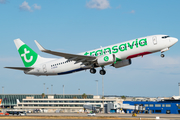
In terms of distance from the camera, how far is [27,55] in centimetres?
6366

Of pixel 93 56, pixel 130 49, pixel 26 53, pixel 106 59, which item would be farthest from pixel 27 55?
pixel 130 49

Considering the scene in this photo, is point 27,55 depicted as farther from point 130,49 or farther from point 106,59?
point 130,49

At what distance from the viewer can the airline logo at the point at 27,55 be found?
62.7 metres

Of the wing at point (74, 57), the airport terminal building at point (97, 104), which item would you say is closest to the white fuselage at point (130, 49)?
the wing at point (74, 57)

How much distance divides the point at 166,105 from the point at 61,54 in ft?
249

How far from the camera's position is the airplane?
48.9 m

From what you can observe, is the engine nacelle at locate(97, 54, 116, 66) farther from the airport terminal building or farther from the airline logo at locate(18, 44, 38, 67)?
the airport terminal building

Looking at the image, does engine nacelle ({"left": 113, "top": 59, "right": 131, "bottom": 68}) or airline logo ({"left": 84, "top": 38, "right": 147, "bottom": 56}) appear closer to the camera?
airline logo ({"left": 84, "top": 38, "right": 147, "bottom": 56})

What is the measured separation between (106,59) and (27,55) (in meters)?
22.0

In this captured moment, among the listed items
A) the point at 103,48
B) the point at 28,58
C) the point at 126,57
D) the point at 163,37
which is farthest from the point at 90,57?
the point at 28,58

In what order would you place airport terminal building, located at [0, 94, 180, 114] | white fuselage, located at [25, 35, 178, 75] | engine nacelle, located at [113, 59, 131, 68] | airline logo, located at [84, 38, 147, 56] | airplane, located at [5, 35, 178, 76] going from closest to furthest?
1. white fuselage, located at [25, 35, 178, 75]
2. airplane, located at [5, 35, 178, 76]
3. airline logo, located at [84, 38, 147, 56]
4. engine nacelle, located at [113, 59, 131, 68]
5. airport terminal building, located at [0, 94, 180, 114]

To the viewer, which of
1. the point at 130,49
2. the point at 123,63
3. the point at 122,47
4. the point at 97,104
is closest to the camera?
the point at 130,49

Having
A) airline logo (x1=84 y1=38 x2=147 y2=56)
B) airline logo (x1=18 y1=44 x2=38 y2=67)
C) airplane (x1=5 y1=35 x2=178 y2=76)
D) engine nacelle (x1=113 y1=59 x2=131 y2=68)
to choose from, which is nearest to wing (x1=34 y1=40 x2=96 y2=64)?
airplane (x1=5 y1=35 x2=178 y2=76)

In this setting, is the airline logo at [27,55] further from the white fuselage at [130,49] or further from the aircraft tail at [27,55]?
the white fuselage at [130,49]
